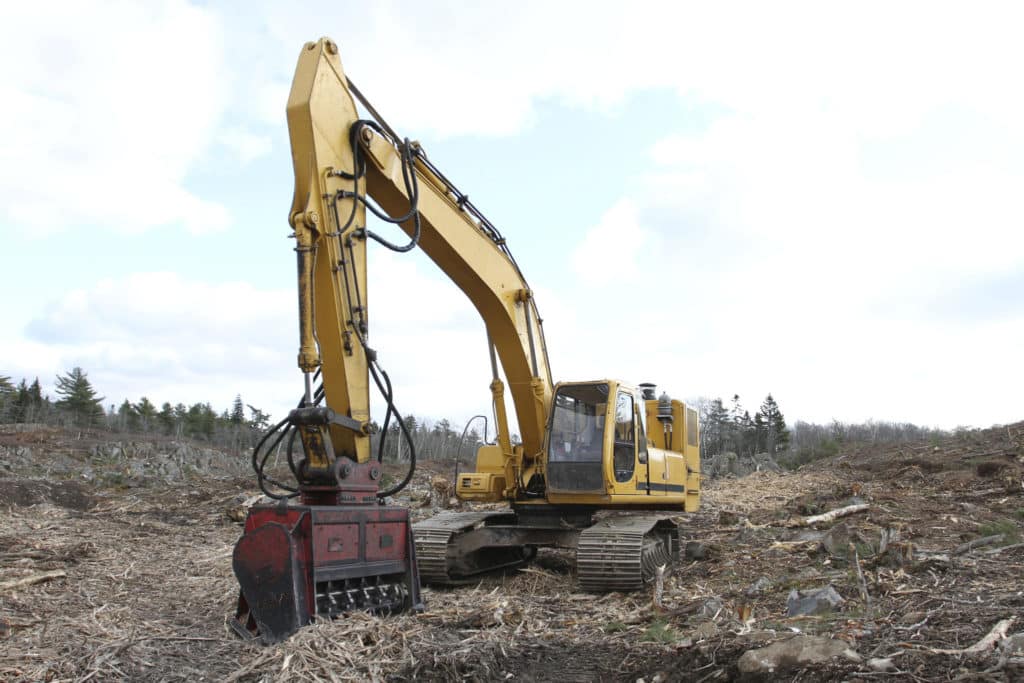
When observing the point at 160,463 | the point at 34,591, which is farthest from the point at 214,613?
the point at 160,463

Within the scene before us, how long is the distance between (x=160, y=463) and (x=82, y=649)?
26223mm

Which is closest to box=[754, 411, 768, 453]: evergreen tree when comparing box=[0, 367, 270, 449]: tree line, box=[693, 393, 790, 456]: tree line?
box=[693, 393, 790, 456]: tree line

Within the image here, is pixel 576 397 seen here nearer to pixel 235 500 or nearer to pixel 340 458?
pixel 340 458

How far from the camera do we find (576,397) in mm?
10047

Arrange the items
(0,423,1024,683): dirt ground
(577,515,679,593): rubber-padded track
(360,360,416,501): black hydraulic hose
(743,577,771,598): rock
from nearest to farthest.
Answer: (0,423,1024,683): dirt ground → (360,360,416,501): black hydraulic hose → (743,577,771,598): rock → (577,515,679,593): rubber-padded track

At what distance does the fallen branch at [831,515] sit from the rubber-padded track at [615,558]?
13.6 feet

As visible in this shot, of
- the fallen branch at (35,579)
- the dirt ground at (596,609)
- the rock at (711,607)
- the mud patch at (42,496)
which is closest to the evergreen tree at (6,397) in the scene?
the mud patch at (42,496)

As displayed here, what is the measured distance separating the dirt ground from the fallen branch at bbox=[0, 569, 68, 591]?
0.03 meters

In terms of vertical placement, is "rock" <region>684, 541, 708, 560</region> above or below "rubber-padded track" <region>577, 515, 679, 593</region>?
below

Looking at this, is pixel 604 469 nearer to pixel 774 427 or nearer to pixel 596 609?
pixel 596 609

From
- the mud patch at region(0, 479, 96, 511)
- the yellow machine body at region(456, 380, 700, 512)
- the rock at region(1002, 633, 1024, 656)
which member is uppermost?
the yellow machine body at region(456, 380, 700, 512)

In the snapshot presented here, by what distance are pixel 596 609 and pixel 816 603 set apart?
2312 millimetres

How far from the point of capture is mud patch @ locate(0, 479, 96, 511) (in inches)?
678

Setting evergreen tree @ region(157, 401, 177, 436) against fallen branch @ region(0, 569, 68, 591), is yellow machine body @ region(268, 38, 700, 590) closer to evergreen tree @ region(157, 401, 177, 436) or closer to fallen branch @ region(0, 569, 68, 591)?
fallen branch @ region(0, 569, 68, 591)
